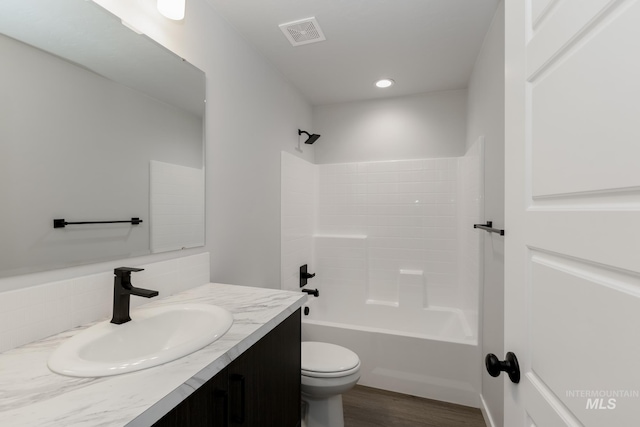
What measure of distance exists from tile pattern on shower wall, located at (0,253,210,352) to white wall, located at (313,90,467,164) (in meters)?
2.34

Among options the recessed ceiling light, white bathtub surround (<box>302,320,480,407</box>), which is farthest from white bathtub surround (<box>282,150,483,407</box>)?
the recessed ceiling light

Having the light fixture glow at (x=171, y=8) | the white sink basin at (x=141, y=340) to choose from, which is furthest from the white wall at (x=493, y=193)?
the light fixture glow at (x=171, y=8)

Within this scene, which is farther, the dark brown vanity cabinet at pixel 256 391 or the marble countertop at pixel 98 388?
the dark brown vanity cabinet at pixel 256 391

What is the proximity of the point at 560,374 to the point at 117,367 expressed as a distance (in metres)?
0.95

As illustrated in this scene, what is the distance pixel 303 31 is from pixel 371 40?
478 millimetres

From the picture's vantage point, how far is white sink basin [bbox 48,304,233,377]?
0.67 metres

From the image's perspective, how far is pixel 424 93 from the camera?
2.83 metres

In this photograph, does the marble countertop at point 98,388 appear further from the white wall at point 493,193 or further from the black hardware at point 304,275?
the black hardware at point 304,275

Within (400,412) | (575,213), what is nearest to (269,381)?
(575,213)

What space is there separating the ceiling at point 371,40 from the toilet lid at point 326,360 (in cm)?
208

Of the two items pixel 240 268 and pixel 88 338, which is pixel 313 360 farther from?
pixel 88 338

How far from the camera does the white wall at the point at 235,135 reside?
1.41 metres

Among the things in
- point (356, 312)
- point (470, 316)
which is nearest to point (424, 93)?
point (470, 316)

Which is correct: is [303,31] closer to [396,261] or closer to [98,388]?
[98,388]
